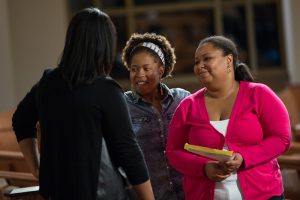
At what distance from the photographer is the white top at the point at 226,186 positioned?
202cm

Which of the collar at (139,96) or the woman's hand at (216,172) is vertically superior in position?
the collar at (139,96)

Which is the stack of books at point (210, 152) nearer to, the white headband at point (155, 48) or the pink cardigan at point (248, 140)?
the pink cardigan at point (248, 140)

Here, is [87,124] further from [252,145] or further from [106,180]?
[252,145]

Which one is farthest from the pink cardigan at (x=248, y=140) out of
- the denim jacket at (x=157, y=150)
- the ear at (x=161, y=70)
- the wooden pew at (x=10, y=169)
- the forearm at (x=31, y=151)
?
the wooden pew at (x=10, y=169)

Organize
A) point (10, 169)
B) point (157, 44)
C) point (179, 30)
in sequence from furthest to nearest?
1. point (179, 30)
2. point (10, 169)
3. point (157, 44)

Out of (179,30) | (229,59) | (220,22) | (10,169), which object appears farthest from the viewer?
(179,30)

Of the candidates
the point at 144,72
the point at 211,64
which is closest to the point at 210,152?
the point at 211,64

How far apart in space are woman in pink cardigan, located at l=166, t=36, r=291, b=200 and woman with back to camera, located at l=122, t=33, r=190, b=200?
196mm

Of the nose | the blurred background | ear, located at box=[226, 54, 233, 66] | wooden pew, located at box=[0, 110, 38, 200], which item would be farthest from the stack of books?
the blurred background

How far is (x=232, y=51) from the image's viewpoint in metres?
2.15

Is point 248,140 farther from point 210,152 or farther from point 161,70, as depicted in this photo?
point 161,70

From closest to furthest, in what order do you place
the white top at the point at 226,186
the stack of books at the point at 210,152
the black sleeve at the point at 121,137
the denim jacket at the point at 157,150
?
the black sleeve at the point at 121,137 → the stack of books at the point at 210,152 → the white top at the point at 226,186 → the denim jacket at the point at 157,150

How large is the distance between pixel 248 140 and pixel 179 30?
17.5 ft

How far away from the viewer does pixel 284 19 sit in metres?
6.91
